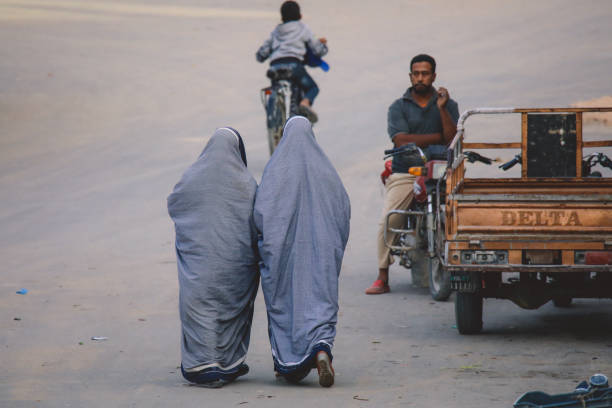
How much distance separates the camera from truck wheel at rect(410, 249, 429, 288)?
997cm

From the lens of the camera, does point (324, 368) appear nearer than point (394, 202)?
Yes

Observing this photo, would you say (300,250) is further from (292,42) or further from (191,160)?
(191,160)

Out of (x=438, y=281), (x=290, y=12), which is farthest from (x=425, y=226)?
(x=290, y=12)

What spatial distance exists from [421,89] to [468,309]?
2498 mm

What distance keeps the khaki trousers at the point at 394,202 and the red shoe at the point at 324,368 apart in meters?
3.51

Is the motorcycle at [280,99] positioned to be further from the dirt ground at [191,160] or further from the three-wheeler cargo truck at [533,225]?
the three-wheeler cargo truck at [533,225]

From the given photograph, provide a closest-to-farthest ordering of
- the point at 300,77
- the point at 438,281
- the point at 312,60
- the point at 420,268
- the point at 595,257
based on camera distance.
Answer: the point at 595,257, the point at 438,281, the point at 420,268, the point at 300,77, the point at 312,60

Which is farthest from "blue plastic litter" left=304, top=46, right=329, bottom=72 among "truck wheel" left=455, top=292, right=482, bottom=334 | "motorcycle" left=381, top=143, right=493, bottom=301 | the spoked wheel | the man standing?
"truck wheel" left=455, top=292, right=482, bottom=334

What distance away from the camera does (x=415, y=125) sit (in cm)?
968

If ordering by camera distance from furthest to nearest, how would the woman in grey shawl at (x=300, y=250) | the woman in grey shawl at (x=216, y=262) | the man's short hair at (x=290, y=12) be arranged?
the man's short hair at (x=290, y=12), the woman in grey shawl at (x=216, y=262), the woman in grey shawl at (x=300, y=250)

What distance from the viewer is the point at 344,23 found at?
93.5 ft

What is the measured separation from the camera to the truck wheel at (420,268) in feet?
32.7

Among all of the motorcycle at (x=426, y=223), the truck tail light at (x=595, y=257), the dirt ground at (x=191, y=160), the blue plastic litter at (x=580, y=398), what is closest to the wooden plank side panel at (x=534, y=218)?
the truck tail light at (x=595, y=257)

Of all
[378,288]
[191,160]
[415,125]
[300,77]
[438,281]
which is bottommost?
[378,288]
